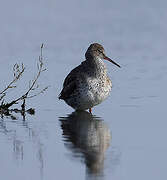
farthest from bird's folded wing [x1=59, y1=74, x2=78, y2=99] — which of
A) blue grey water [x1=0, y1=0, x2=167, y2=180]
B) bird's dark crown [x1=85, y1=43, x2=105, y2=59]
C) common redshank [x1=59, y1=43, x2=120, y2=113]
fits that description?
bird's dark crown [x1=85, y1=43, x2=105, y2=59]

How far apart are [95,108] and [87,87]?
49cm

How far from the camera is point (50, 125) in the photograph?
10.3 m

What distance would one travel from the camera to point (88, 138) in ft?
30.8

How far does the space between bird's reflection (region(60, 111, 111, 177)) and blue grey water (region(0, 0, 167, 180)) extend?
0.04ft

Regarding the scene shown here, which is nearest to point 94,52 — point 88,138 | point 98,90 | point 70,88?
point 70,88

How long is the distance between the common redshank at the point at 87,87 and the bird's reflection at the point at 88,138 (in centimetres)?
25

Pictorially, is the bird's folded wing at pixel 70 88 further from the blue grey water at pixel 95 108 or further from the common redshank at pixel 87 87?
the blue grey water at pixel 95 108

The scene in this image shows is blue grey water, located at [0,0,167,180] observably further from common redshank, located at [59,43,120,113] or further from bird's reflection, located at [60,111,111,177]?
common redshank, located at [59,43,120,113]

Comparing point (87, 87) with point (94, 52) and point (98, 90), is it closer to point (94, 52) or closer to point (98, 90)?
point (98, 90)

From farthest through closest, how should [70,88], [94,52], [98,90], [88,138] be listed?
[94,52] → [70,88] → [98,90] → [88,138]

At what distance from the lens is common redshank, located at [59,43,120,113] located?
11.7 meters

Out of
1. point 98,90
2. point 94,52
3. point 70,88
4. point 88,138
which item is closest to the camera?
point 88,138

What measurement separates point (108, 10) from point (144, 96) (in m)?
9.84

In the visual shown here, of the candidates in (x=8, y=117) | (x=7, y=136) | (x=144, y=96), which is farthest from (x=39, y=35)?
(x=7, y=136)
